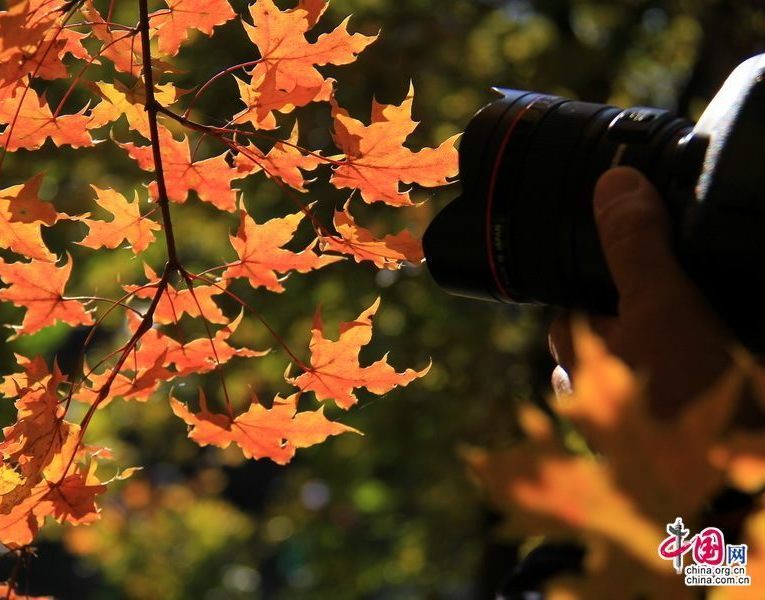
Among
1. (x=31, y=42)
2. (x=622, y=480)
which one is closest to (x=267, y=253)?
(x=31, y=42)

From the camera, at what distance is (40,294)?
93 cm

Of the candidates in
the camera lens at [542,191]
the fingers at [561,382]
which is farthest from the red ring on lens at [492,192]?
the fingers at [561,382]

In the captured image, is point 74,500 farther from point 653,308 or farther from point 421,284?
point 421,284

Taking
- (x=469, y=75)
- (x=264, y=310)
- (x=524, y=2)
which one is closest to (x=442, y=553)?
(x=264, y=310)

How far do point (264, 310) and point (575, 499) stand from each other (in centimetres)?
270

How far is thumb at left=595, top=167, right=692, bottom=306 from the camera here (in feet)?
2.51

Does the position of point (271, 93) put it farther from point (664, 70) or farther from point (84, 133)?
point (664, 70)

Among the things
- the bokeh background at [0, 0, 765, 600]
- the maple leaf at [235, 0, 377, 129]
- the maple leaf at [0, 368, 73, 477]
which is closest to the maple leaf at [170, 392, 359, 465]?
the maple leaf at [0, 368, 73, 477]

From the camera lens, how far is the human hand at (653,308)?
726 mm

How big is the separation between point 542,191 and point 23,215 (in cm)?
45

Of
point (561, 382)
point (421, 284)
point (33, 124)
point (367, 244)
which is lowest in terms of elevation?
point (421, 284)

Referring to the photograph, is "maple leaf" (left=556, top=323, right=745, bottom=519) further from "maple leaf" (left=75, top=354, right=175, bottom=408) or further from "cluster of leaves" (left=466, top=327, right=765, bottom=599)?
"maple leaf" (left=75, top=354, right=175, bottom=408)

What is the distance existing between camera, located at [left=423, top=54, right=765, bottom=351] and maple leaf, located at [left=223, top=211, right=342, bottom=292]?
0.12 m

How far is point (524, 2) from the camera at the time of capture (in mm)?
3598
